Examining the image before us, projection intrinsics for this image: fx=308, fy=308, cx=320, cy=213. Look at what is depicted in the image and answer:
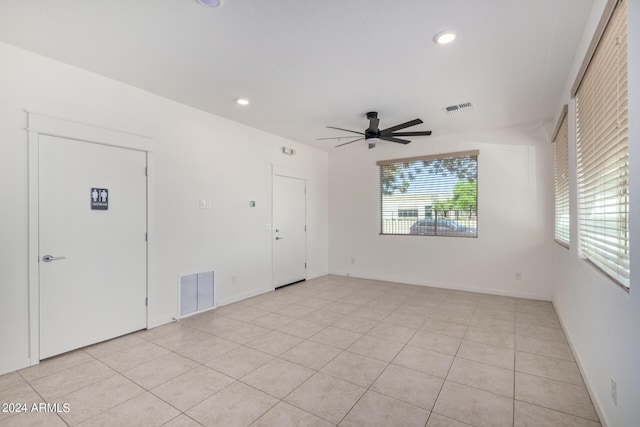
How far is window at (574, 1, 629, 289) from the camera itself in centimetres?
165

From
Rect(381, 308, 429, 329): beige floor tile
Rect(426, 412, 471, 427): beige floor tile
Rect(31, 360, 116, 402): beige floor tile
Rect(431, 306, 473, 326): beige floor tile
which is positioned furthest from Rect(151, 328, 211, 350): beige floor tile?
Rect(431, 306, 473, 326): beige floor tile

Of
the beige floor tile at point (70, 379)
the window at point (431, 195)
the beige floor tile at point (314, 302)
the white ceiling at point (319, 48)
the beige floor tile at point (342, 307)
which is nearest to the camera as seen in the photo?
the white ceiling at point (319, 48)

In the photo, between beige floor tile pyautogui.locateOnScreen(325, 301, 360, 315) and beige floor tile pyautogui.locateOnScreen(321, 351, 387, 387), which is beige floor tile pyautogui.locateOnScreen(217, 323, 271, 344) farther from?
beige floor tile pyautogui.locateOnScreen(325, 301, 360, 315)

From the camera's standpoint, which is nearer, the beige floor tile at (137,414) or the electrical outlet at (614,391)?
the electrical outlet at (614,391)

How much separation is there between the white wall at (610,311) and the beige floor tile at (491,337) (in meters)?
0.53

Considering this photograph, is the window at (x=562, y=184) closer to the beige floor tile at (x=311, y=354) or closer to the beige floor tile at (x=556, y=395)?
the beige floor tile at (x=556, y=395)

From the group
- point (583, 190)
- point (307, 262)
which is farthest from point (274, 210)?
point (583, 190)

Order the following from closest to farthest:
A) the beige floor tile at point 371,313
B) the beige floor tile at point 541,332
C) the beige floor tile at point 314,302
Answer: the beige floor tile at point 541,332
the beige floor tile at point 371,313
the beige floor tile at point 314,302

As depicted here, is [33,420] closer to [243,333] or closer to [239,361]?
[239,361]

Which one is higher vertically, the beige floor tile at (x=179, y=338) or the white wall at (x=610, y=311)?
the white wall at (x=610, y=311)

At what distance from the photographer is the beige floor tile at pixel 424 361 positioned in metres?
2.65

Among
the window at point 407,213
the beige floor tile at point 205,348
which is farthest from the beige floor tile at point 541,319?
the beige floor tile at point 205,348

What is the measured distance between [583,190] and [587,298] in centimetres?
90

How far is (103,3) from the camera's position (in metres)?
2.11
